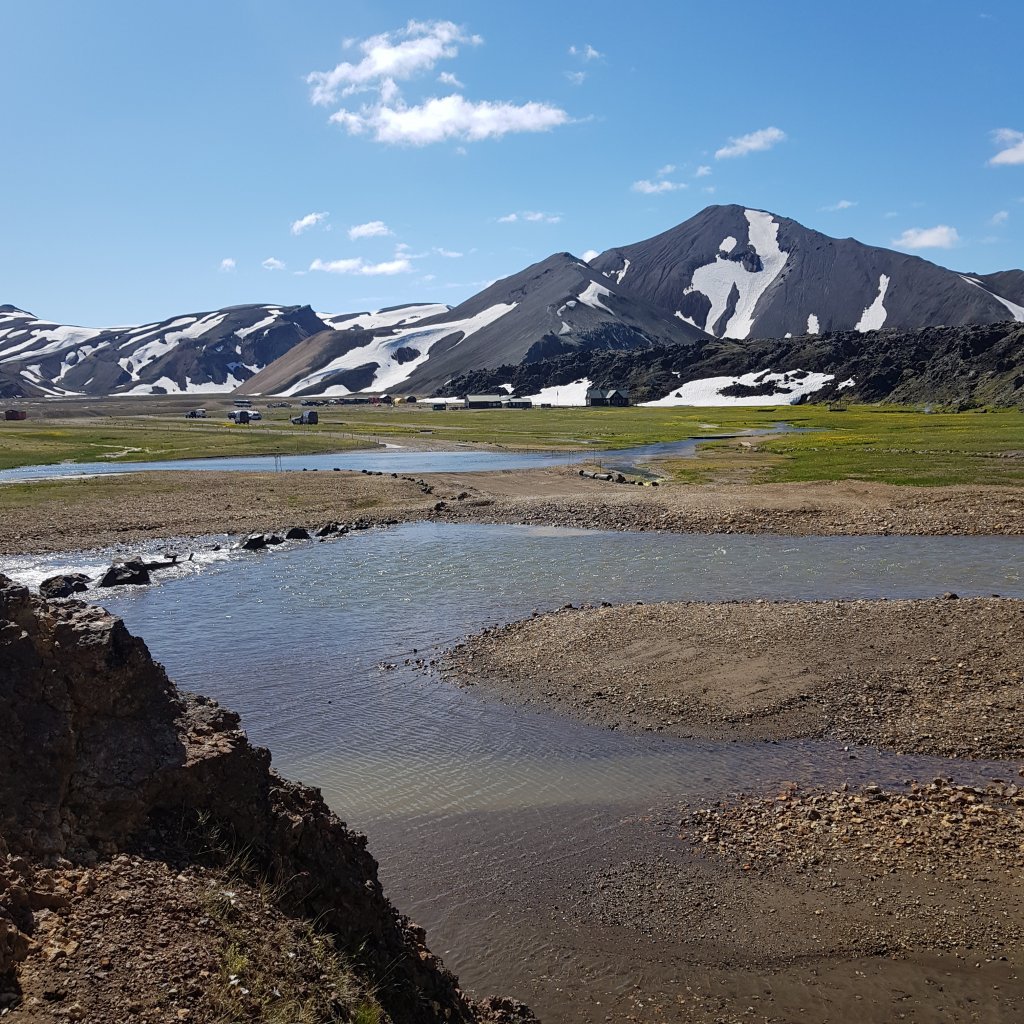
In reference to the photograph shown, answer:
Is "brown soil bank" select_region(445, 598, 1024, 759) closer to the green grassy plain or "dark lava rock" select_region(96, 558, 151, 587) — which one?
"dark lava rock" select_region(96, 558, 151, 587)

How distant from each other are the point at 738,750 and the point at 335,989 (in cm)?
1153

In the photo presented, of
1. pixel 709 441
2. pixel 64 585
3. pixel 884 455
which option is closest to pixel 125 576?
pixel 64 585

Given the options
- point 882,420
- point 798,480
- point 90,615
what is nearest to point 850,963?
point 90,615

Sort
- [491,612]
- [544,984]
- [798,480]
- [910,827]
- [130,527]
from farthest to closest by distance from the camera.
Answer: [798,480]
[130,527]
[491,612]
[910,827]
[544,984]

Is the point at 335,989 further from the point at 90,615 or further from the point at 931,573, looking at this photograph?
the point at 931,573

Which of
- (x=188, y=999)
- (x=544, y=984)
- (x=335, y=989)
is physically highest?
(x=188, y=999)

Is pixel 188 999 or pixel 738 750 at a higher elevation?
pixel 188 999

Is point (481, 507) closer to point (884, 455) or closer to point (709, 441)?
point (884, 455)

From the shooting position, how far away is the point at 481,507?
51219mm

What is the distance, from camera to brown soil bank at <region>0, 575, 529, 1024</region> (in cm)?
673

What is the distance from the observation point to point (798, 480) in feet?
195

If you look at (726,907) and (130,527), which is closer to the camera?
(726,907)

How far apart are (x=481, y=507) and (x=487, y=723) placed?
1272 inches

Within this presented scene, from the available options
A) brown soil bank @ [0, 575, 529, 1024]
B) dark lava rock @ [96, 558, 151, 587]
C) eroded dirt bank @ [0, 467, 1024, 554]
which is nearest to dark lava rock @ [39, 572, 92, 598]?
dark lava rock @ [96, 558, 151, 587]
